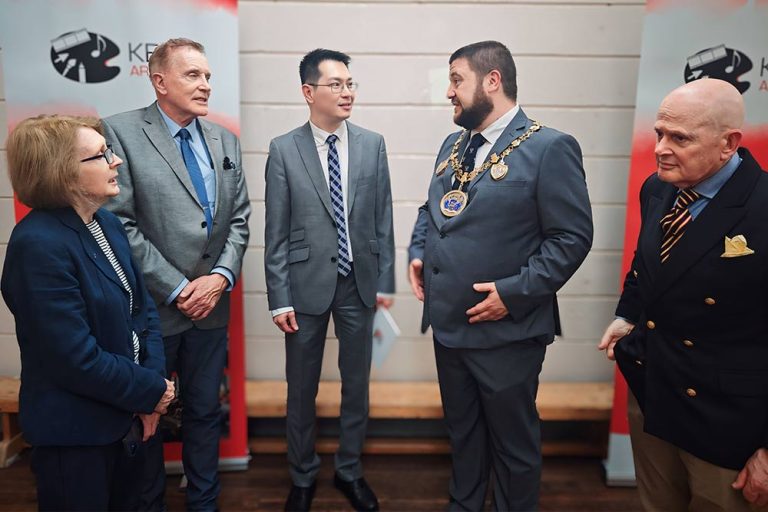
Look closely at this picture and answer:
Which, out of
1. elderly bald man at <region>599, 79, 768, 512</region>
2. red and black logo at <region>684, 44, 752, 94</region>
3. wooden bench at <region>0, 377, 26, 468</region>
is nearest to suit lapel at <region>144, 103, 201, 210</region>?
wooden bench at <region>0, 377, 26, 468</region>

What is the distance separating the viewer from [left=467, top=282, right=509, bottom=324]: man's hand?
1910 mm

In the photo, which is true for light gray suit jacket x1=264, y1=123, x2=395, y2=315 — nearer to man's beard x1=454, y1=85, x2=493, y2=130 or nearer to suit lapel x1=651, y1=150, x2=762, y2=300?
man's beard x1=454, y1=85, x2=493, y2=130

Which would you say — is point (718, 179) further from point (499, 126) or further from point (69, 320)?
point (69, 320)

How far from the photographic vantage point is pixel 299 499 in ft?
8.01

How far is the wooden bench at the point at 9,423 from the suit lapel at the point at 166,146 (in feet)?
4.74

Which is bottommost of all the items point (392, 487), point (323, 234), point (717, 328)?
point (392, 487)

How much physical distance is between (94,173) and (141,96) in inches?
39.5

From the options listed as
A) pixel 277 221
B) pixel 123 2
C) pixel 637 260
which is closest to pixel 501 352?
pixel 637 260

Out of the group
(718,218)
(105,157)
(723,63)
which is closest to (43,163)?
(105,157)

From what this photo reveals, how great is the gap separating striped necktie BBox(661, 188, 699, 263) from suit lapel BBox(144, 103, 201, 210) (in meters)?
1.58

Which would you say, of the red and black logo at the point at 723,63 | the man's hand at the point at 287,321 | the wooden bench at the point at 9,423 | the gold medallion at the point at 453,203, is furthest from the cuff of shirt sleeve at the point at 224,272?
the red and black logo at the point at 723,63

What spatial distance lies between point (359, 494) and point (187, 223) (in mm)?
1327

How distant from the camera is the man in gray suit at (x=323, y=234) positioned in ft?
7.41

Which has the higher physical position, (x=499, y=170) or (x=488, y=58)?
(x=488, y=58)
